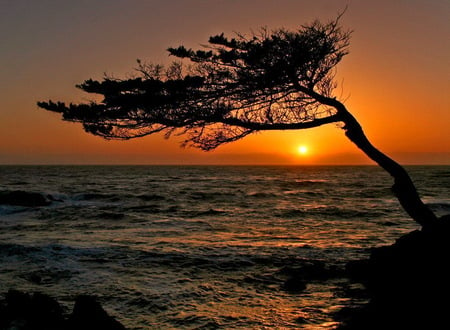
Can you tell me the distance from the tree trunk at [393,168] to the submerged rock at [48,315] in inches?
228

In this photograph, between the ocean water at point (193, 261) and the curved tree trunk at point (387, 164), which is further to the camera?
the curved tree trunk at point (387, 164)

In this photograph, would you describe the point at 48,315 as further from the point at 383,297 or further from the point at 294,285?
the point at 383,297

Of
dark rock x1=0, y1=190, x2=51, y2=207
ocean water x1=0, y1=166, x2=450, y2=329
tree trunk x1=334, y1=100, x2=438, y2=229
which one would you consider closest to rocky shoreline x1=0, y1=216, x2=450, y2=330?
tree trunk x1=334, y1=100, x2=438, y2=229

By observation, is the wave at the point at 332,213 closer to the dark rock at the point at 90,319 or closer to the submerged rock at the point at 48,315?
the submerged rock at the point at 48,315

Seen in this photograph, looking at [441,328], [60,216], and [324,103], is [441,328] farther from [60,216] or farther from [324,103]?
[60,216]

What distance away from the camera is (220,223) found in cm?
2244

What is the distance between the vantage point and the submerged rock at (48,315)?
230 inches

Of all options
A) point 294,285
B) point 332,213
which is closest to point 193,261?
point 294,285

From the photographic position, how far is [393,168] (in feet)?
27.9

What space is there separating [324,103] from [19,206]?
28.5 meters

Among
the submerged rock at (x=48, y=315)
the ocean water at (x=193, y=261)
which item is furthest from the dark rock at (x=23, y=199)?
the submerged rock at (x=48, y=315)

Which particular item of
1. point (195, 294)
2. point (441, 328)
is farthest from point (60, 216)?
point (441, 328)

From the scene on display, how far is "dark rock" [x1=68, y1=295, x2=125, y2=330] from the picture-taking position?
577cm

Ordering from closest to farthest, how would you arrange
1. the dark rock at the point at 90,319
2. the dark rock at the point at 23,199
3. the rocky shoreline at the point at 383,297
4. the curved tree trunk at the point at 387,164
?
the dark rock at the point at 90,319 → the rocky shoreline at the point at 383,297 → the curved tree trunk at the point at 387,164 → the dark rock at the point at 23,199
